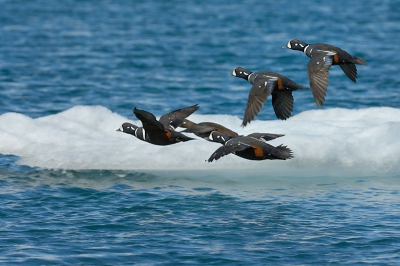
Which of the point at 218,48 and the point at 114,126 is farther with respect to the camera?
the point at 218,48

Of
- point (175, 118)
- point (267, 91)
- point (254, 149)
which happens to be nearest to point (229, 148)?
point (254, 149)

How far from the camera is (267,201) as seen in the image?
33.9ft

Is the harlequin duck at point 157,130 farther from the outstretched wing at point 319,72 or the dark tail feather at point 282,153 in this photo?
the outstretched wing at point 319,72

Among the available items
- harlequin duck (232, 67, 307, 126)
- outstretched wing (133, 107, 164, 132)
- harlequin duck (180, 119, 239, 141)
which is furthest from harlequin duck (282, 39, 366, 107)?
outstretched wing (133, 107, 164, 132)

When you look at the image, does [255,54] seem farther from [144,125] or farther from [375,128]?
[144,125]

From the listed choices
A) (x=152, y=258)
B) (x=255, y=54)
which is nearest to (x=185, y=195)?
(x=152, y=258)

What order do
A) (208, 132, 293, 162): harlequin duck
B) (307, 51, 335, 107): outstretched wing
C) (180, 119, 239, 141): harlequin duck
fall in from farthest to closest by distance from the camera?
1. (180, 119, 239, 141): harlequin duck
2. (307, 51, 335, 107): outstretched wing
3. (208, 132, 293, 162): harlequin duck

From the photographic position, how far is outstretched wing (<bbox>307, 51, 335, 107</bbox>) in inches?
388

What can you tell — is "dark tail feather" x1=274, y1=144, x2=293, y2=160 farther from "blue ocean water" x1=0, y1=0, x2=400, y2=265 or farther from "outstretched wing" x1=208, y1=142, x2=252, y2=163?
"blue ocean water" x1=0, y1=0, x2=400, y2=265

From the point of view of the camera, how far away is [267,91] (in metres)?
10.0

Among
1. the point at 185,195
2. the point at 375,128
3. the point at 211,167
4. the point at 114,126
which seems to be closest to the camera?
the point at 185,195

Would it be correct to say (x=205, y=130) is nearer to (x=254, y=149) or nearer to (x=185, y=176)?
(x=254, y=149)

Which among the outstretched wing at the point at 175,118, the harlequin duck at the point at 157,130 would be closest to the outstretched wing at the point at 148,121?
the harlequin duck at the point at 157,130

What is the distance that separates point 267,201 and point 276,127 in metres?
2.86
